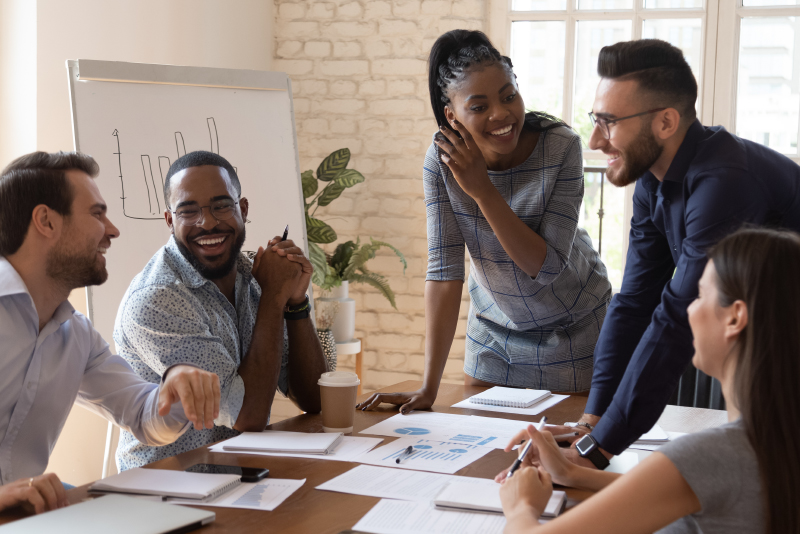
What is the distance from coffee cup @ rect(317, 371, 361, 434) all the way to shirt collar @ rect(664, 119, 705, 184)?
713 millimetres

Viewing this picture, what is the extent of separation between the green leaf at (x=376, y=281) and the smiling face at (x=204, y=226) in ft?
6.63

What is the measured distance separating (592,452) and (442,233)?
0.77 metres

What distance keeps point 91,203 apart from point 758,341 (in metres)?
1.25

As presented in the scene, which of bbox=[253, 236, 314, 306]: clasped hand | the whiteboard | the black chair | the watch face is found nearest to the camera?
the watch face

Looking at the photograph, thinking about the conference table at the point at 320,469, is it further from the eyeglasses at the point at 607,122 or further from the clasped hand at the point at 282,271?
the eyeglasses at the point at 607,122

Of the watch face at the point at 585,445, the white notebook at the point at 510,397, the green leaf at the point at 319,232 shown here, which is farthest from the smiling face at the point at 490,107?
the green leaf at the point at 319,232

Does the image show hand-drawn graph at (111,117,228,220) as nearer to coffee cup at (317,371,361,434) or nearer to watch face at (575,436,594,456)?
coffee cup at (317,371,361,434)

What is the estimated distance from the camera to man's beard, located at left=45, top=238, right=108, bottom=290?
1.50m

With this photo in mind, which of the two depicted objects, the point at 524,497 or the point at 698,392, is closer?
the point at 524,497

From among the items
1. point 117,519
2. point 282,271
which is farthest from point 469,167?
point 117,519

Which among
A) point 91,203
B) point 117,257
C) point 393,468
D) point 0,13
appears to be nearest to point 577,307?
point 393,468

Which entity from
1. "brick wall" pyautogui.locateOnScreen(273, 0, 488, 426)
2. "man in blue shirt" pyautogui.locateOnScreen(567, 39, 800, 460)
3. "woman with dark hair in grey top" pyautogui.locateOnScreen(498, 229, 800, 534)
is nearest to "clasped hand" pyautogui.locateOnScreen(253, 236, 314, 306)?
"man in blue shirt" pyautogui.locateOnScreen(567, 39, 800, 460)

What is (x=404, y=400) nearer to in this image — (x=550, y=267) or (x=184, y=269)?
(x=550, y=267)

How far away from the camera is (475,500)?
3.57 feet
